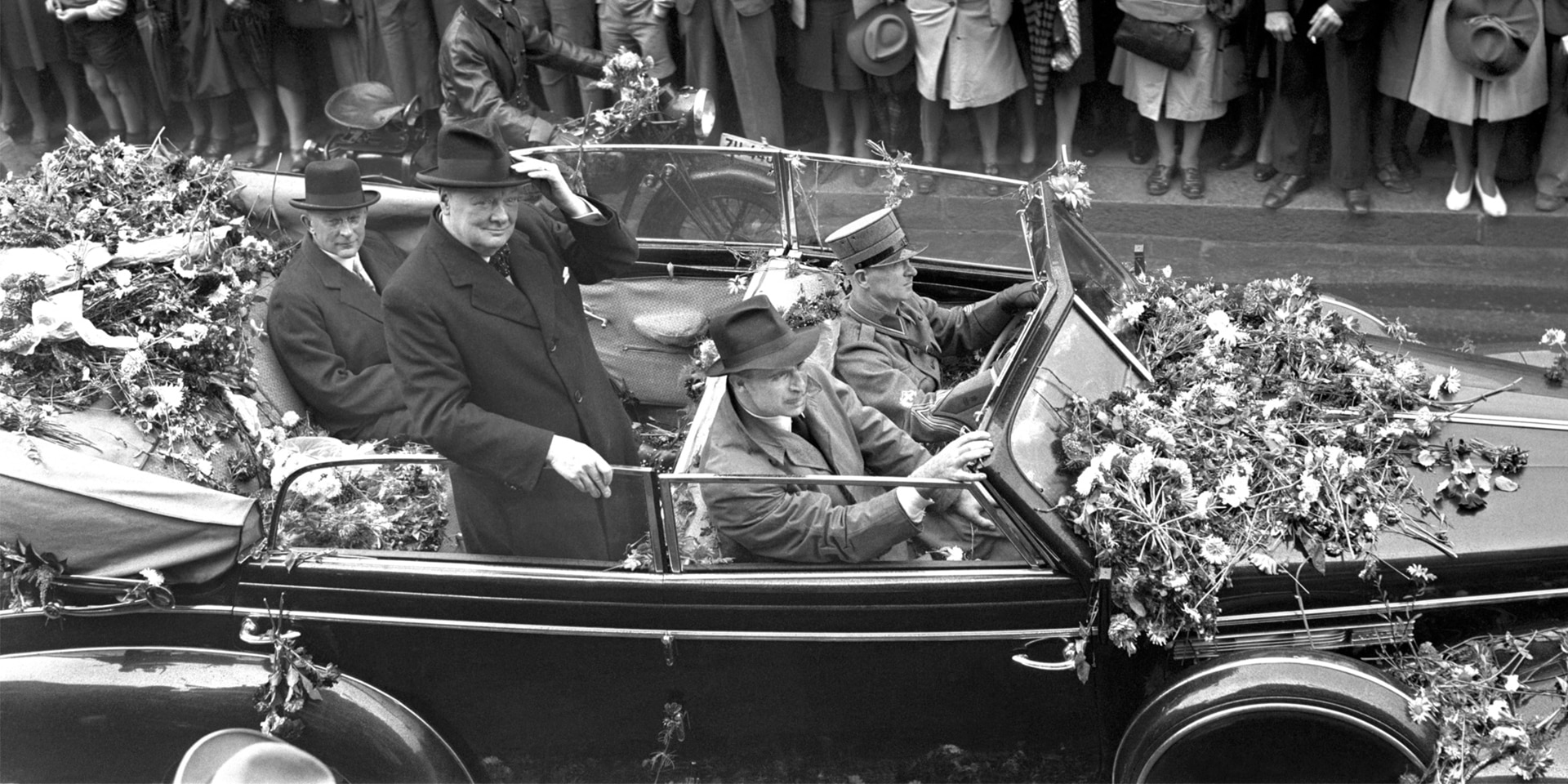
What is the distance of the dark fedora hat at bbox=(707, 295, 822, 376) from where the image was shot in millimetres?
3957

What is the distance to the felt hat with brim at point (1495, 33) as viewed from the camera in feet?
23.0

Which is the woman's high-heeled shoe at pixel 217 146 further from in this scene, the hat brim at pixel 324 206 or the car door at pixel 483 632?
the car door at pixel 483 632

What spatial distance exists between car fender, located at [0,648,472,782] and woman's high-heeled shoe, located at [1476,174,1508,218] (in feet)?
19.8

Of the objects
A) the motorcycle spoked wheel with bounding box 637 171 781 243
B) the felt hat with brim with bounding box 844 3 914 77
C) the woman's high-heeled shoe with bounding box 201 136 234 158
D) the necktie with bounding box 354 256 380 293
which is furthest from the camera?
the woman's high-heeled shoe with bounding box 201 136 234 158

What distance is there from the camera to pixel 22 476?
12.4 feet

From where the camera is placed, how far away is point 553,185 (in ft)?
14.2

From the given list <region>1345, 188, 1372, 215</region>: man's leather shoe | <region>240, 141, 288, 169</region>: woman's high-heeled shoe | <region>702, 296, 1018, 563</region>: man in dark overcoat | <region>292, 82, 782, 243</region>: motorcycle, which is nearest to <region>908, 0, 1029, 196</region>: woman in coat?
<region>1345, 188, 1372, 215</region>: man's leather shoe

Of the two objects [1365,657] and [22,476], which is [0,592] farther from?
[1365,657]

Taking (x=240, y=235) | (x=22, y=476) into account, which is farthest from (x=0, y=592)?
(x=240, y=235)

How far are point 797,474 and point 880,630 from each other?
52 cm

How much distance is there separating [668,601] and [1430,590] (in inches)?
78.3

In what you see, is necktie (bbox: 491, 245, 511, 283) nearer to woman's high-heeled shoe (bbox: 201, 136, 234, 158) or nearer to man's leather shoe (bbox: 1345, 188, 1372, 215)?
man's leather shoe (bbox: 1345, 188, 1372, 215)

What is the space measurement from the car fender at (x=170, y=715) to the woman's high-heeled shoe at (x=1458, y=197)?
19.6ft

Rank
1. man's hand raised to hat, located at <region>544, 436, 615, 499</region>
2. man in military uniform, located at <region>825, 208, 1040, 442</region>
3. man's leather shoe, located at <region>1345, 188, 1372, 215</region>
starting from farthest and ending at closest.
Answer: man's leather shoe, located at <region>1345, 188, 1372, 215</region> → man in military uniform, located at <region>825, 208, 1040, 442</region> → man's hand raised to hat, located at <region>544, 436, 615, 499</region>
